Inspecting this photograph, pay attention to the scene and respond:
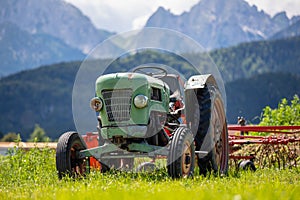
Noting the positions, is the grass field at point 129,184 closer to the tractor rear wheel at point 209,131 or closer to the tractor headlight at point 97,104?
the tractor rear wheel at point 209,131

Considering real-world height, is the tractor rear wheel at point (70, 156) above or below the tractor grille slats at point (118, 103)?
below

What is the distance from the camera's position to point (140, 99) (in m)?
6.93

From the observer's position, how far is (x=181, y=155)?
21.5 feet

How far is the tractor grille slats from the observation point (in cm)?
705

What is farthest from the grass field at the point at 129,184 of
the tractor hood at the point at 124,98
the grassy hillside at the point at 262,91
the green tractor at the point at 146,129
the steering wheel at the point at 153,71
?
the grassy hillside at the point at 262,91

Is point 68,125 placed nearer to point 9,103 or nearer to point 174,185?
point 9,103

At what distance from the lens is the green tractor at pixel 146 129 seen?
6855mm

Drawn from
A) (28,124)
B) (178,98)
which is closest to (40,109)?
(28,124)

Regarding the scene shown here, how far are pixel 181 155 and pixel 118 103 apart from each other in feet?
4.15

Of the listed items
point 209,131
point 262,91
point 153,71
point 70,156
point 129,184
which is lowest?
point 129,184

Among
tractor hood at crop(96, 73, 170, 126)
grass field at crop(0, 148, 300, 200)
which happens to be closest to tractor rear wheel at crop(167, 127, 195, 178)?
grass field at crop(0, 148, 300, 200)

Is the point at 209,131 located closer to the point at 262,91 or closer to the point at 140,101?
the point at 140,101

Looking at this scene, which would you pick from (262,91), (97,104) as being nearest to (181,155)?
(97,104)

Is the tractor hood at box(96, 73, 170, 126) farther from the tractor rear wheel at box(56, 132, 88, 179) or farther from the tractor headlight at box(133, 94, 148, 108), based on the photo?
the tractor rear wheel at box(56, 132, 88, 179)
